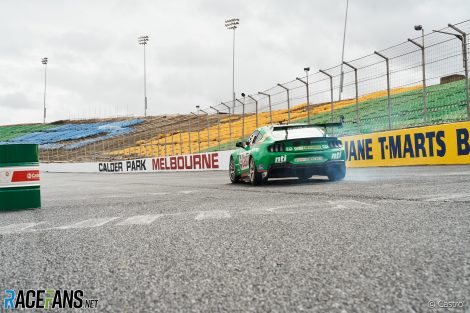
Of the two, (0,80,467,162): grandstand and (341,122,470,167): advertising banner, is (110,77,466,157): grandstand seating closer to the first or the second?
(0,80,467,162): grandstand

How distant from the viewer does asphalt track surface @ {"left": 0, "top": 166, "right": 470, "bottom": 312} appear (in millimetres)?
2229

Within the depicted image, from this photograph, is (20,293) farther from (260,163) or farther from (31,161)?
(260,163)

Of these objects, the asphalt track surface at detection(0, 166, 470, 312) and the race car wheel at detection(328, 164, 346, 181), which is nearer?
the asphalt track surface at detection(0, 166, 470, 312)

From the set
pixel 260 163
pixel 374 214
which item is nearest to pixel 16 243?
pixel 374 214

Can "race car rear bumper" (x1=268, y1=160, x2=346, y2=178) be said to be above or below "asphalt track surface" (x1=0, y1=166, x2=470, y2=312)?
above

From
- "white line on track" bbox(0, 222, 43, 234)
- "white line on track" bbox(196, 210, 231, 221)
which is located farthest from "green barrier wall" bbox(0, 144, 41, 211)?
"white line on track" bbox(196, 210, 231, 221)

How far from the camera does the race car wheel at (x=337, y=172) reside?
11.0 m

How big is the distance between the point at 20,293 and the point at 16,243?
189 cm

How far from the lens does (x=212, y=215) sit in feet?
18.4

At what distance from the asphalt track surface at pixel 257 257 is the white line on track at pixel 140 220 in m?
0.01

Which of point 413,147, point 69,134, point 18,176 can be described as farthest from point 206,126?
point 69,134

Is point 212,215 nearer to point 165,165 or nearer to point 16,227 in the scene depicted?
point 16,227

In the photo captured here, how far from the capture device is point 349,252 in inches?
126

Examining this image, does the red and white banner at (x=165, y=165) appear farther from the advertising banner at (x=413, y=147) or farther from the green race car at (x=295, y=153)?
the green race car at (x=295, y=153)
